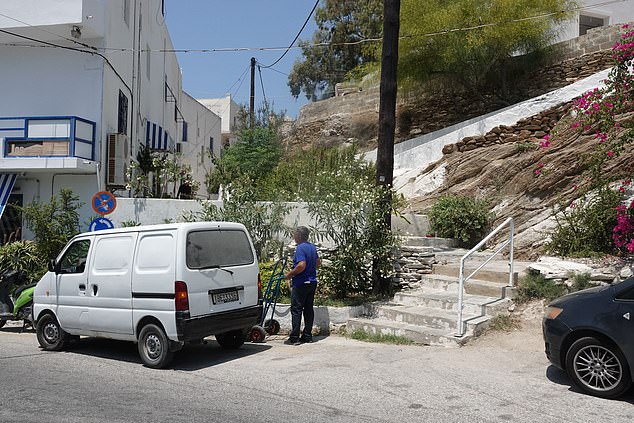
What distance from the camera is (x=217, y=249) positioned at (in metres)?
7.94

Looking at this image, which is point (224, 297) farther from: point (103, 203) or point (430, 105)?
point (430, 105)

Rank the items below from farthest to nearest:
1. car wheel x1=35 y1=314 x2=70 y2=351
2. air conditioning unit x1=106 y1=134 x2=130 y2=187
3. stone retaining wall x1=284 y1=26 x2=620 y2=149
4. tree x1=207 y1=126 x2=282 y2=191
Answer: tree x1=207 y1=126 x2=282 y2=191 < stone retaining wall x1=284 y1=26 x2=620 y2=149 < air conditioning unit x1=106 y1=134 x2=130 y2=187 < car wheel x1=35 y1=314 x2=70 y2=351

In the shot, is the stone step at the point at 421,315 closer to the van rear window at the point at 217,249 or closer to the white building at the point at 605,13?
the van rear window at the point at 217,249

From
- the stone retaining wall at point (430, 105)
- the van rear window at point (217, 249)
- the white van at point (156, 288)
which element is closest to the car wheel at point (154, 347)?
the white van at point (156, 288)

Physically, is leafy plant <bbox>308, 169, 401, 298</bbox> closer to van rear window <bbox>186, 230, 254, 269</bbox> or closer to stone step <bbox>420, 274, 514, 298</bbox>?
stone step <bbox>420, 274, 514, 298</bbox>

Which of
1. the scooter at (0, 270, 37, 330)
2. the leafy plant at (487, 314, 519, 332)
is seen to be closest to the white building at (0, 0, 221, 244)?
the scooter at (0, 270, 37, 330)

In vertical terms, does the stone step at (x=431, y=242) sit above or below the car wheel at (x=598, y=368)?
above

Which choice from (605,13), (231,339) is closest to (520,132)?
(231,339)

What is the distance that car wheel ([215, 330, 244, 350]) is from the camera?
872 centimetres

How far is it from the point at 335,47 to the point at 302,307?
3502 cm

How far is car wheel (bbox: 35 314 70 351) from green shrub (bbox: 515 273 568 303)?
737 cm

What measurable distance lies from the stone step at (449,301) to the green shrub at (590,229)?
6.37 ft

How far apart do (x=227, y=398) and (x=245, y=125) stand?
19545 mm

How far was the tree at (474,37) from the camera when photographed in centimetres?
1966
